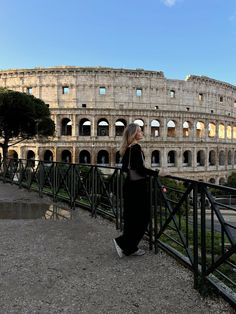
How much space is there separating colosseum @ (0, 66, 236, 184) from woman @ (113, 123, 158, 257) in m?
32.1

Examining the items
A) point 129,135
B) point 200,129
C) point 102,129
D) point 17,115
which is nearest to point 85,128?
point 102,129

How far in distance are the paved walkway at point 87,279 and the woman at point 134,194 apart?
0.71ft

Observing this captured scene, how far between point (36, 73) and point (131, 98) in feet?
39.8

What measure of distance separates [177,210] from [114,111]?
33.8 meters

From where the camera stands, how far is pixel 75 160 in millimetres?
36469

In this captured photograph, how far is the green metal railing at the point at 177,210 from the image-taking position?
2889 millimetres

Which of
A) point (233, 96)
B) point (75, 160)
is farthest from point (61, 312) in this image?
point (233, 96)

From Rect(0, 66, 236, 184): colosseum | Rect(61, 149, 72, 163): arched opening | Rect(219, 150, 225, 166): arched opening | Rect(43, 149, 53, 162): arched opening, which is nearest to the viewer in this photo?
Rect(0, 66, 236, 184): colosseum

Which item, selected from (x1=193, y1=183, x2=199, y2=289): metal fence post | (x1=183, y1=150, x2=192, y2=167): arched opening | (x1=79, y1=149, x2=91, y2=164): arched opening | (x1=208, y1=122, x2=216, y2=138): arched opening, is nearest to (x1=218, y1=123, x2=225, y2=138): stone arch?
(x1=208, y1=122, x2=216, y2=138): arched opening

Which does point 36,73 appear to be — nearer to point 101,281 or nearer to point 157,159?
point 157,159

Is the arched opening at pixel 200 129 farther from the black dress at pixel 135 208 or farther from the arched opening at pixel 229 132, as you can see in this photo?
the black dress at pixel 135 208

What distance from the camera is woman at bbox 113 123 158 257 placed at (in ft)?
12.9

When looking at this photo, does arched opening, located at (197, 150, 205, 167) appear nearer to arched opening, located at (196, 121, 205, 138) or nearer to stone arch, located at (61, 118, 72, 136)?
arched opening, located at (196, 121, 205, 138)

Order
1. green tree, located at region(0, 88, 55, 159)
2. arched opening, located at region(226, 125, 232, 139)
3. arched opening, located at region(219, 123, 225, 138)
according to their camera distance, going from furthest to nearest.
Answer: arched opening, located at region(226, 125, 232, 139), arched opening, located at region(219, 123, 225, 138), green tree, located at region(0, 88, 55, 159)
